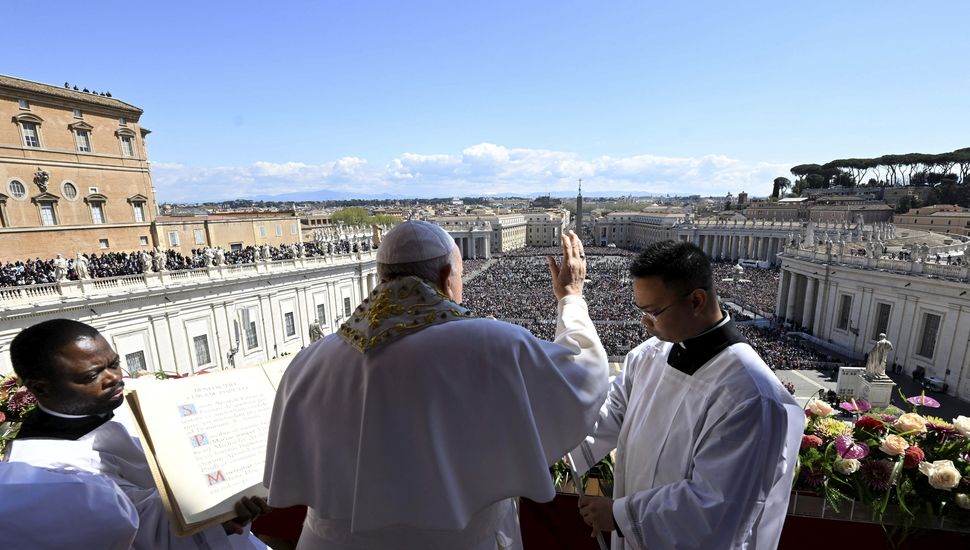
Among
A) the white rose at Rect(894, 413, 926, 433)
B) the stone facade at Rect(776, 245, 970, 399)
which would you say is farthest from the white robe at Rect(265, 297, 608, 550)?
A: the stone facade at Rect(776, 245, 970, 399)

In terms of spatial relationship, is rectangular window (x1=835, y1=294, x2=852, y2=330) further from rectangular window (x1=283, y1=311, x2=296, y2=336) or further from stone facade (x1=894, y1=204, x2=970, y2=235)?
stone facade (x1=894, y1=204, x2=970, y2=235)

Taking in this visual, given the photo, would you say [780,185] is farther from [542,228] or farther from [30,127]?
[30,127]

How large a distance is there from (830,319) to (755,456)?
119ft

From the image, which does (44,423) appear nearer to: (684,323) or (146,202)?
(684,323)

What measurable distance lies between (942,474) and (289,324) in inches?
996

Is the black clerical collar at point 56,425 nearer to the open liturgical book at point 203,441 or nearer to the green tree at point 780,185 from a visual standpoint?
the open liturgical book at point 203,441

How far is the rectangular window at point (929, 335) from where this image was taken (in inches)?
922

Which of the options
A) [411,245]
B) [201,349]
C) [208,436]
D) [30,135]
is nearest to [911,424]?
[411,245]

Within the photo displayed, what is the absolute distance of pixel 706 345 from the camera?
2.57m

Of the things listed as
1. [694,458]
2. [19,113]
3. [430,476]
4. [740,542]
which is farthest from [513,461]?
[19,113]

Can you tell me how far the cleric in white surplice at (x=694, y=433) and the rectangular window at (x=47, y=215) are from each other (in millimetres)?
29779

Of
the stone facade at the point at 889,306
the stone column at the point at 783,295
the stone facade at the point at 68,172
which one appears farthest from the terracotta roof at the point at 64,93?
the stone column at the point at 783,295

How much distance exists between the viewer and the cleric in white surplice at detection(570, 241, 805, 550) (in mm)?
2158

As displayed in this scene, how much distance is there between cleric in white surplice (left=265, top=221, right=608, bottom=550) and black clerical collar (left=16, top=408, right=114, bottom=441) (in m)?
1.33
